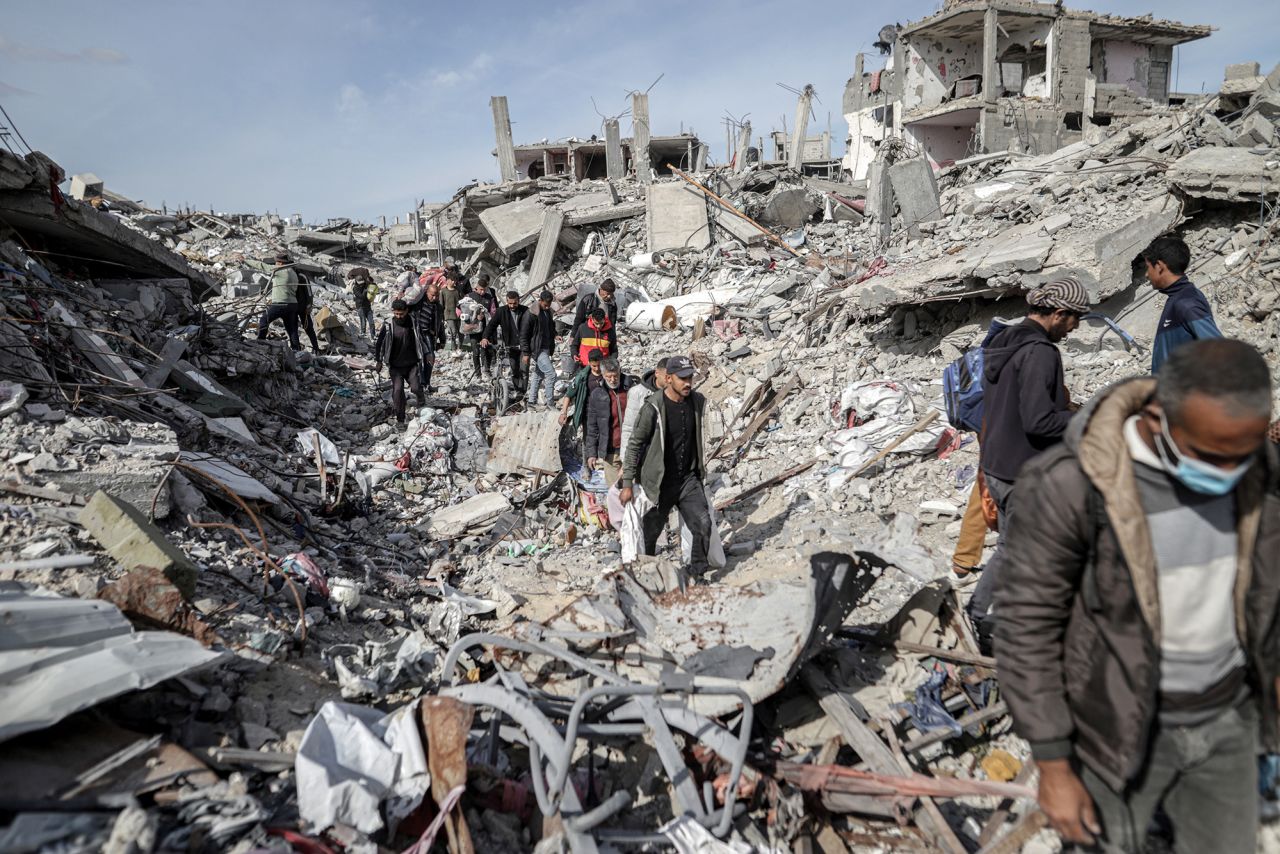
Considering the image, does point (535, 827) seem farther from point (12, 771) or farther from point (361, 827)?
point (12, 771)

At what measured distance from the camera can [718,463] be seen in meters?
7.73

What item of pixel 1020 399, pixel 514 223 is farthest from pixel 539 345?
pixel 514 223

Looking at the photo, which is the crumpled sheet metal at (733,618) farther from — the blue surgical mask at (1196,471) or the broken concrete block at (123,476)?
the broken concrete block at (123,476)

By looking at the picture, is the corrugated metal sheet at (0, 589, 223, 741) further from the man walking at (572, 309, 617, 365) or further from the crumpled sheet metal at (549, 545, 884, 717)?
the man walking at (572, 309, 617, 365)

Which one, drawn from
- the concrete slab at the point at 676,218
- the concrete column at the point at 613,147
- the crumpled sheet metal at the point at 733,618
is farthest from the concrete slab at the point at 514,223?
the crumpled sheet metal at the point at 733,618

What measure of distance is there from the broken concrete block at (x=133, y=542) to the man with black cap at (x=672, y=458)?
2660 millimetres

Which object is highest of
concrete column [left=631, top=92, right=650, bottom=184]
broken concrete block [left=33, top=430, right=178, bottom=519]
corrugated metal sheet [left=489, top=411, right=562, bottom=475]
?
concrete column [left=631, top=92, right=650, bottom=184]

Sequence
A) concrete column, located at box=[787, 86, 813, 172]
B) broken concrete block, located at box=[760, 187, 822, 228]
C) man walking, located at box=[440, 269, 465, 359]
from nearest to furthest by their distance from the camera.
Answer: man walking, located at box=[440, 269, 465, 359], broken concrete block, located at box=[760, 187, 822, 228], concrete column, located at box=[787, 86, 813, 172]

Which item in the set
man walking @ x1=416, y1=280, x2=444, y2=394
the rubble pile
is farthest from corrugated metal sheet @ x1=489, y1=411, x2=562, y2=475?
man walking @ x1=416, y1=280, x2=444, y2=394

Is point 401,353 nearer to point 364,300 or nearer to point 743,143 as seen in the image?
point 364,300

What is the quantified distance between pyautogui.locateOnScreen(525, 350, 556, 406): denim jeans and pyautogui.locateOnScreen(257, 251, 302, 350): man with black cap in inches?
169

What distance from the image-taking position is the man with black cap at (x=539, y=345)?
948 cm

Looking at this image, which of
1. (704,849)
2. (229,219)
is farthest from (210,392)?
(229,219)

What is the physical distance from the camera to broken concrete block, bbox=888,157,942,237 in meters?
11.1
